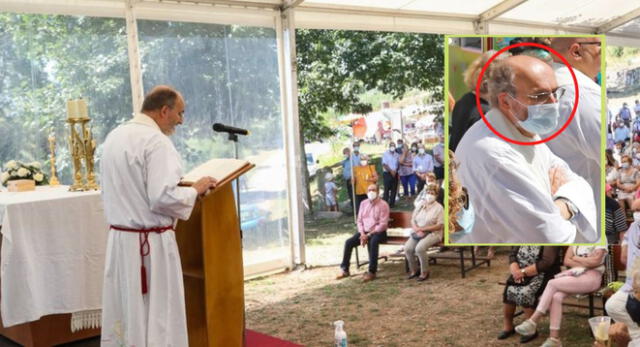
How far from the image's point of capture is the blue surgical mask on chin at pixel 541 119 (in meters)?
3.31

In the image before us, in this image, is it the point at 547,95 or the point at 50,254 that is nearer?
the point at 547,95

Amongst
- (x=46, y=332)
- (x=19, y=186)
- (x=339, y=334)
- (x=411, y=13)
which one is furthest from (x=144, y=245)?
(x=411, y=13)

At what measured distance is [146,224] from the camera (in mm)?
3385

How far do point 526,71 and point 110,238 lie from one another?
228 cm

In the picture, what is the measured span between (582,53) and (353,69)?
395 inches

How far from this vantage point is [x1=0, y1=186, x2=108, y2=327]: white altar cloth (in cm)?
409

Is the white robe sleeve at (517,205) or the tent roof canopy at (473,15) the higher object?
the tent roof canopy at (473,15)

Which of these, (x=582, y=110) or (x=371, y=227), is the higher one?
(x=582, y=110)

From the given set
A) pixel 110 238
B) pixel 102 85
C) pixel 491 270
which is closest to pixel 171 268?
pixel 110 238

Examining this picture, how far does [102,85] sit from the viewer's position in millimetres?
6113

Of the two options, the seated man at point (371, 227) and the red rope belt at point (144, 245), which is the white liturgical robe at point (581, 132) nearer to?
the red rope belt at point (144, 245)

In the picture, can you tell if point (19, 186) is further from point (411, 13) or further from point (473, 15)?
point (473, 15)

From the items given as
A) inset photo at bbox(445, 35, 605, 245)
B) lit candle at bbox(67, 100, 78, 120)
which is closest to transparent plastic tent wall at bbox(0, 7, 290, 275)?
lit candle at bbox(67, 100, 78, 120)

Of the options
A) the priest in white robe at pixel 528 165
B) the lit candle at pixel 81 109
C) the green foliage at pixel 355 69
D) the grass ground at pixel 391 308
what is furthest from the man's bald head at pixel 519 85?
the green foliage at pixel 355 69
